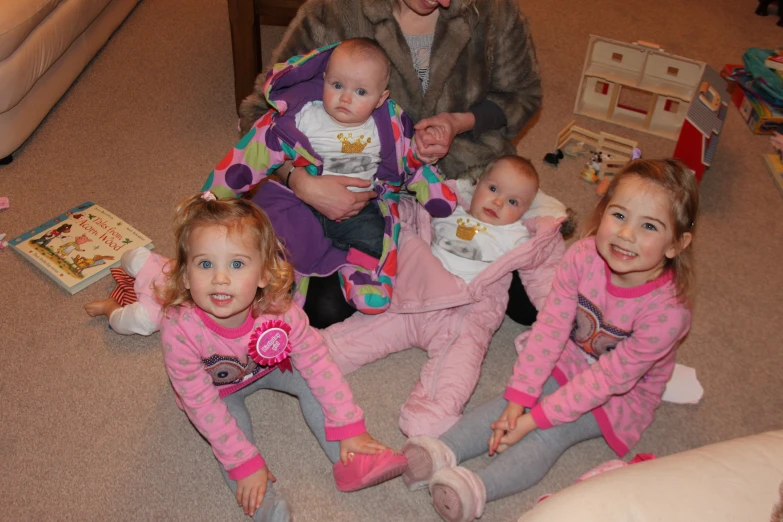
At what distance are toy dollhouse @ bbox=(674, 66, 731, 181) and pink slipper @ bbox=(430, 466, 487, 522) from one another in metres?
1.35

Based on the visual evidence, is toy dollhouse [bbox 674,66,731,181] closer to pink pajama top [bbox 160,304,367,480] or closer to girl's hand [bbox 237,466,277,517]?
pink pajama top [bbox 160,304,367,480]

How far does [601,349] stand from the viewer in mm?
1488

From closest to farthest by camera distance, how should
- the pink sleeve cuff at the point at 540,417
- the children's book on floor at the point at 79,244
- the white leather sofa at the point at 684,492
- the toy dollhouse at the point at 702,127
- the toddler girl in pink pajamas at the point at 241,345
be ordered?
the white leather sofa at the point at 684,492 < the toddler girl in pink pajamas at the point at 241,345 < the pink sleeve cuff at the point at 540,417 < the children's book on floor at the point at 79,244 < the toy dollhouse at the point at 702,127

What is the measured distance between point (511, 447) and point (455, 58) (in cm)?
91

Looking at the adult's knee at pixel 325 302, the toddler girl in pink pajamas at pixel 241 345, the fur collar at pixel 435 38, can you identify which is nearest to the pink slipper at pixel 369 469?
the toddler girl in pink pajamas at pixel 241 345

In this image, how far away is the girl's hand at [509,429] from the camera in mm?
1438

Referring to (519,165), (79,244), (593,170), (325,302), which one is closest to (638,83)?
(593,170)

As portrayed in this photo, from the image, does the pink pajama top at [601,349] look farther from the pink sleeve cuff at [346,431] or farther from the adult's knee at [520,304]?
the pink sleeve cuff at [346,431]

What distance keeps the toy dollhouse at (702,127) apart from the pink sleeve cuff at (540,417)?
3.74ft

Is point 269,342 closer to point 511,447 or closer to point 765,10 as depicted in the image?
point 511,447

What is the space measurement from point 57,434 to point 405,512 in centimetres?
75

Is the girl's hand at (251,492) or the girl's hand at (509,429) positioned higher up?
the girl's hand at (509,429)

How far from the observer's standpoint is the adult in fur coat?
166cm

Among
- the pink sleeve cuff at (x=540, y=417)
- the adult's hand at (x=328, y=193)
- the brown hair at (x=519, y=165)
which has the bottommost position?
the pink sleeve cuff at (x=540, y=417)
